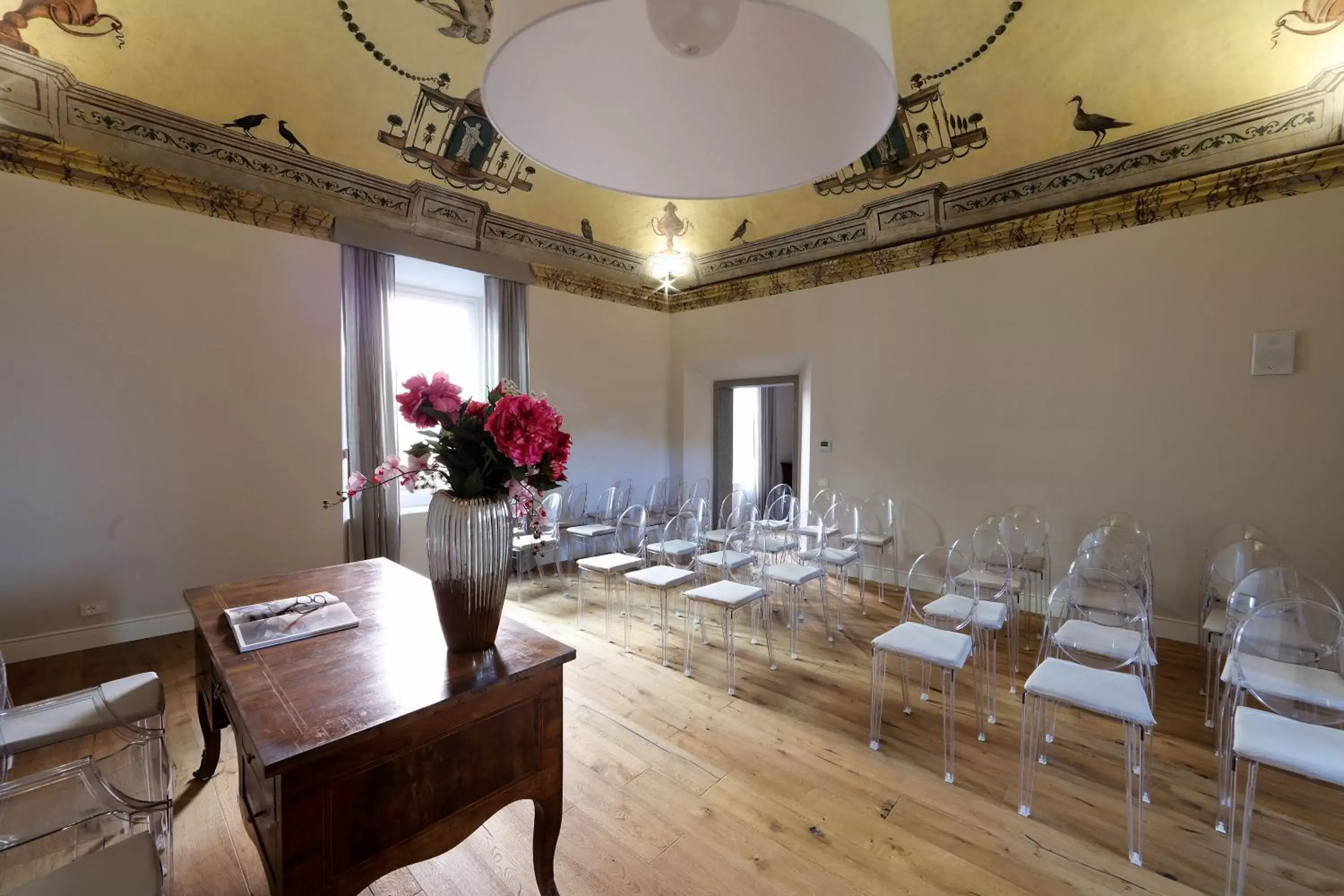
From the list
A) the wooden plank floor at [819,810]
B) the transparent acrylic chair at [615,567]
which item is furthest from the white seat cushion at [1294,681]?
the transparent acrylic chair at [615,567]

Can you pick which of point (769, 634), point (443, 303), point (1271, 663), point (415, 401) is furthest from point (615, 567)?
point (443, 303)

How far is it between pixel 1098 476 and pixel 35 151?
7.48 metres

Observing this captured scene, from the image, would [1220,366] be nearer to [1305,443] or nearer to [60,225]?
[1305,443]

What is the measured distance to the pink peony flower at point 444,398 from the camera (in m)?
1.40

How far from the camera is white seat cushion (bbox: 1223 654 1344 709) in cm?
193

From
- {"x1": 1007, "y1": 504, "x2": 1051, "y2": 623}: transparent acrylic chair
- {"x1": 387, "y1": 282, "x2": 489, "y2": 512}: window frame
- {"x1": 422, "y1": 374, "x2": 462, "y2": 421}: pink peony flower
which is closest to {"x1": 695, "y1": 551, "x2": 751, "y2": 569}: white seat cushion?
{"x1": 1007, "y1": 504, "x2": 1051, "y2": 623}: transparent acrylic chair

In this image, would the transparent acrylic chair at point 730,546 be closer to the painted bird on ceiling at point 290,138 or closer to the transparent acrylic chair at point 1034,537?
the transparent acrylic chair at point 1034,537

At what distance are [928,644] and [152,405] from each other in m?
5.03

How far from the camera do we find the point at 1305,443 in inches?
133

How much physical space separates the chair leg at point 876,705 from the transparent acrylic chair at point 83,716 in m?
2.71

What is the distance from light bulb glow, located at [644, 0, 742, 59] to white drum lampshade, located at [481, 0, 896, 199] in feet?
0.53

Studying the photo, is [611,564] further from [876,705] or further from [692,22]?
[692,22]

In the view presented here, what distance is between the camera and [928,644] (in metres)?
2.44

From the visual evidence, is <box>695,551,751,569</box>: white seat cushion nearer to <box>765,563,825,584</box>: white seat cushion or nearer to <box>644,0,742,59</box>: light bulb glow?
<box>765,563,825,584</box>: white seat cushion
